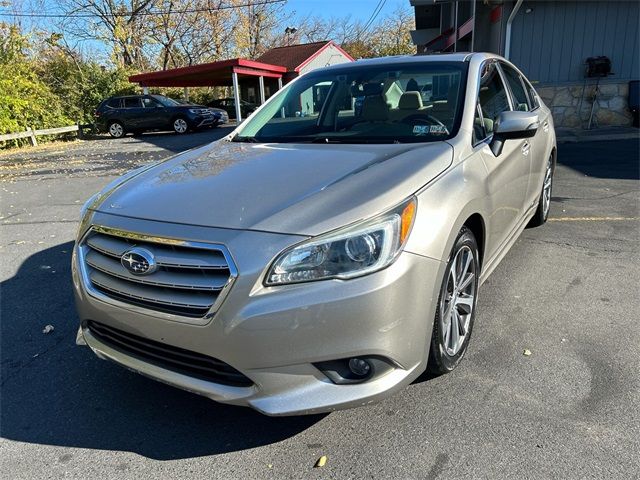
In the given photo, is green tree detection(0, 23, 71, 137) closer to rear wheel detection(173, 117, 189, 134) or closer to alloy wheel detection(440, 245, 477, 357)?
rear wheel detection(173, 117, 189, 134)

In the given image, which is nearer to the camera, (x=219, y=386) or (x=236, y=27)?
(x=219, y=386)

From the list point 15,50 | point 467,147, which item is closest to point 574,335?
point 467,147

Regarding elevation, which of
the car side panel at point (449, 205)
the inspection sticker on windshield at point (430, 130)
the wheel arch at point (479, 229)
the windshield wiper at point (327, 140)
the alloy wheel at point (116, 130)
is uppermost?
the inspection sticker on windshield at point (430, 130)

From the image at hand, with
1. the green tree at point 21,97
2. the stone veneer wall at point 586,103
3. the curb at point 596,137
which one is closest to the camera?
the curb at point 596,137

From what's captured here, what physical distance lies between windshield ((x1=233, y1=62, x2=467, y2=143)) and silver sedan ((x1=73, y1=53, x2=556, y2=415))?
12 cm

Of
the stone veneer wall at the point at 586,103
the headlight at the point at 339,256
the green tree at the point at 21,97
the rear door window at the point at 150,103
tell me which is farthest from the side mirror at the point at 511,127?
the rear door window at the point at 150,103

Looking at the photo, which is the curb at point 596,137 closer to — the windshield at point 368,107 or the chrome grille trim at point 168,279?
the windshield at point 368,107

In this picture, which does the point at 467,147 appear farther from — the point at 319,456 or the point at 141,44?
the point at 141,44

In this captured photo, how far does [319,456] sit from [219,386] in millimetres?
551

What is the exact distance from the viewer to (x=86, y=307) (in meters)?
2.37

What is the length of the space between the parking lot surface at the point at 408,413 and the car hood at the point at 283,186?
1.01 meters

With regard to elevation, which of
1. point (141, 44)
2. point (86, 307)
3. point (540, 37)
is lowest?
point (86, 307)

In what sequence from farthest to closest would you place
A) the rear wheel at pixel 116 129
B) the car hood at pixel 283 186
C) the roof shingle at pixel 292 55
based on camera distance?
the roof shingle at pixel 292 55 → the rear wheel at pixel 116 129 → the car hood at pixel 283 186

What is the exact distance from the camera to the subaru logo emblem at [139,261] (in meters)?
2.07
